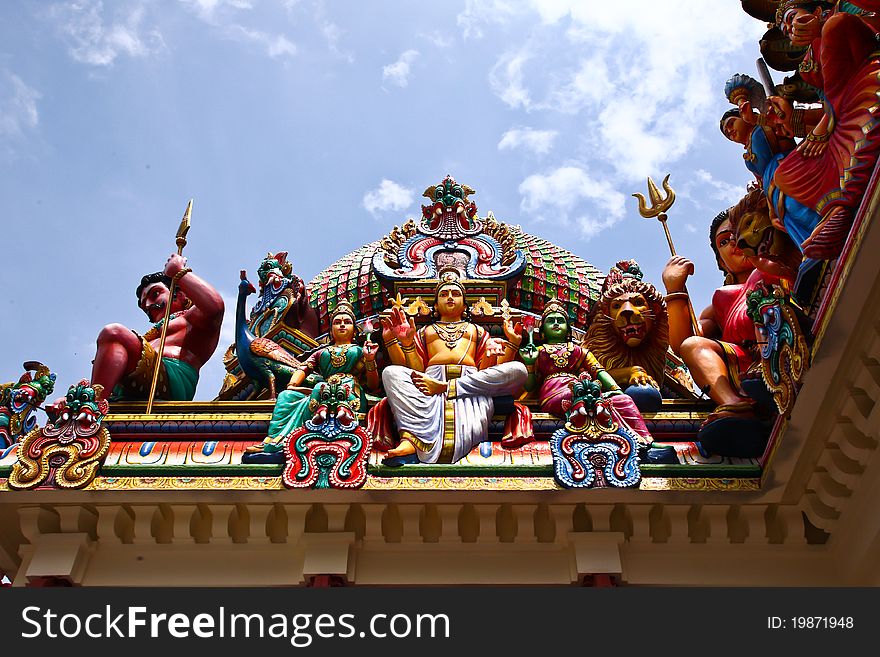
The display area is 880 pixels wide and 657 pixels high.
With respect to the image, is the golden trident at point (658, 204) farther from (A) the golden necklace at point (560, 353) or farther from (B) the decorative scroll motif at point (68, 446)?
(B) the decorative scroll motif at point (68, 446)

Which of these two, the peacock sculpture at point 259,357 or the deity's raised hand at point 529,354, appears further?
the peacock sculpture at point 259,357

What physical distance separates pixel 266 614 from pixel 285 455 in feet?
6.78

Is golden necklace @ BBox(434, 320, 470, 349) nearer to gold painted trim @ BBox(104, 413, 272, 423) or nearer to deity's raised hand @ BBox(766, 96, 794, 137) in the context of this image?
gold painted trim @ BBox(104, 413, 272, 423)

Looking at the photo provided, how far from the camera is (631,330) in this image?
38.6ft

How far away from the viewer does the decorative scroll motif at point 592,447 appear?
9.09 m

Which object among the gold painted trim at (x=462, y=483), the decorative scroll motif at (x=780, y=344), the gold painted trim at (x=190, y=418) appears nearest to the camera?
the decorative scroll motif at (x=780, y=344)

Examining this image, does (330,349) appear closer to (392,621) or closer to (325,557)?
(325,557)

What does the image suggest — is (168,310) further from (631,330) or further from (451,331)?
(631,330)

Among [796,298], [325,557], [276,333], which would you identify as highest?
[276,333]

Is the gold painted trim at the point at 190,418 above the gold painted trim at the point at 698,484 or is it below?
above

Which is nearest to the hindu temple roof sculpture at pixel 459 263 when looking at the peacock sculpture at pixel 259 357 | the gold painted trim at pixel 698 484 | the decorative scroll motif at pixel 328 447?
the peacock sculpture at pixel 259 357

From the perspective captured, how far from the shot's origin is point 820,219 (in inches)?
337

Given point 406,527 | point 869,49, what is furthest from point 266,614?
point 869,49

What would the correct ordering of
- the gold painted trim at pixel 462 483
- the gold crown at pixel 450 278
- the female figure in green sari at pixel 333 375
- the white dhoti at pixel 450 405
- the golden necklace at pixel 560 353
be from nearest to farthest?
the gold painted trim at pixel 462 483
the white dhoti at pixel 450 405
the female figure in green sari at pixel 333 375
the golden necklace at pixel 560 353
the gold crown at pixel 450 278
